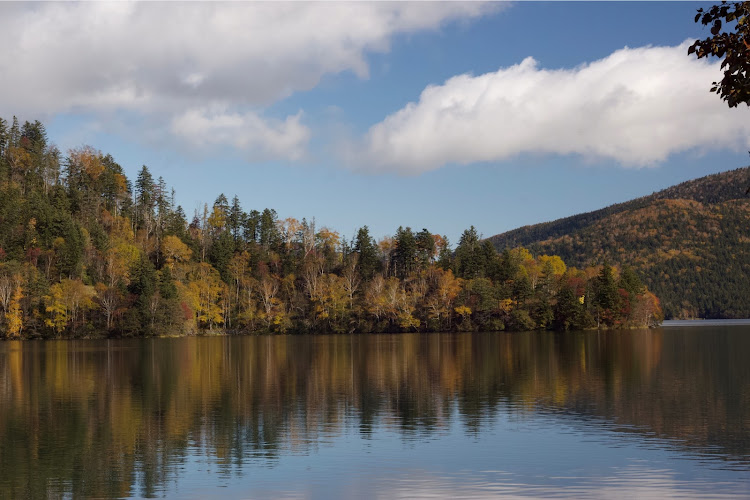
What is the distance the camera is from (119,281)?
5074 inches

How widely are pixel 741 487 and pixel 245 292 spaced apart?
5510 inches

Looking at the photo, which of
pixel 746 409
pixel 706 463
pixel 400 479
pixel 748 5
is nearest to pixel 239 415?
pixel 400 479

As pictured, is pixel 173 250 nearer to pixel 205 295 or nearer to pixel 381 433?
pixel 205 295

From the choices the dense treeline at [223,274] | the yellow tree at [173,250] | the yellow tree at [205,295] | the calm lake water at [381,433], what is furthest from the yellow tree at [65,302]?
the calm lake water at [381,433]

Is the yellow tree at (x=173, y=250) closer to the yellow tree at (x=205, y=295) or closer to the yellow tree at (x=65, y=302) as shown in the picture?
the yellow tree at (x=205, y=295)

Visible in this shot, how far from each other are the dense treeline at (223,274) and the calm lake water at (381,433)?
2971 inches

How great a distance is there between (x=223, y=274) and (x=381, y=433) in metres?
133

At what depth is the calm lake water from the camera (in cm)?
1928

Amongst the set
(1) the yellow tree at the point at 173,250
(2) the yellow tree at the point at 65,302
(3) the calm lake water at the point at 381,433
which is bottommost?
(3) the calm lake water at the point at 381,433

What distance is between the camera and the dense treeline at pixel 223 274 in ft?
403

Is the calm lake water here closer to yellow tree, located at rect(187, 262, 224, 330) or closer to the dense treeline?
the dense treeline

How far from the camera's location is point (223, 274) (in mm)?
155375

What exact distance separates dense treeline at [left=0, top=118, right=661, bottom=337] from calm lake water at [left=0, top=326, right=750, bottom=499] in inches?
2971

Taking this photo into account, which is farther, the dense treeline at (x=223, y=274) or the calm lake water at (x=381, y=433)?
the dense treeline at (x=223, y=274)
